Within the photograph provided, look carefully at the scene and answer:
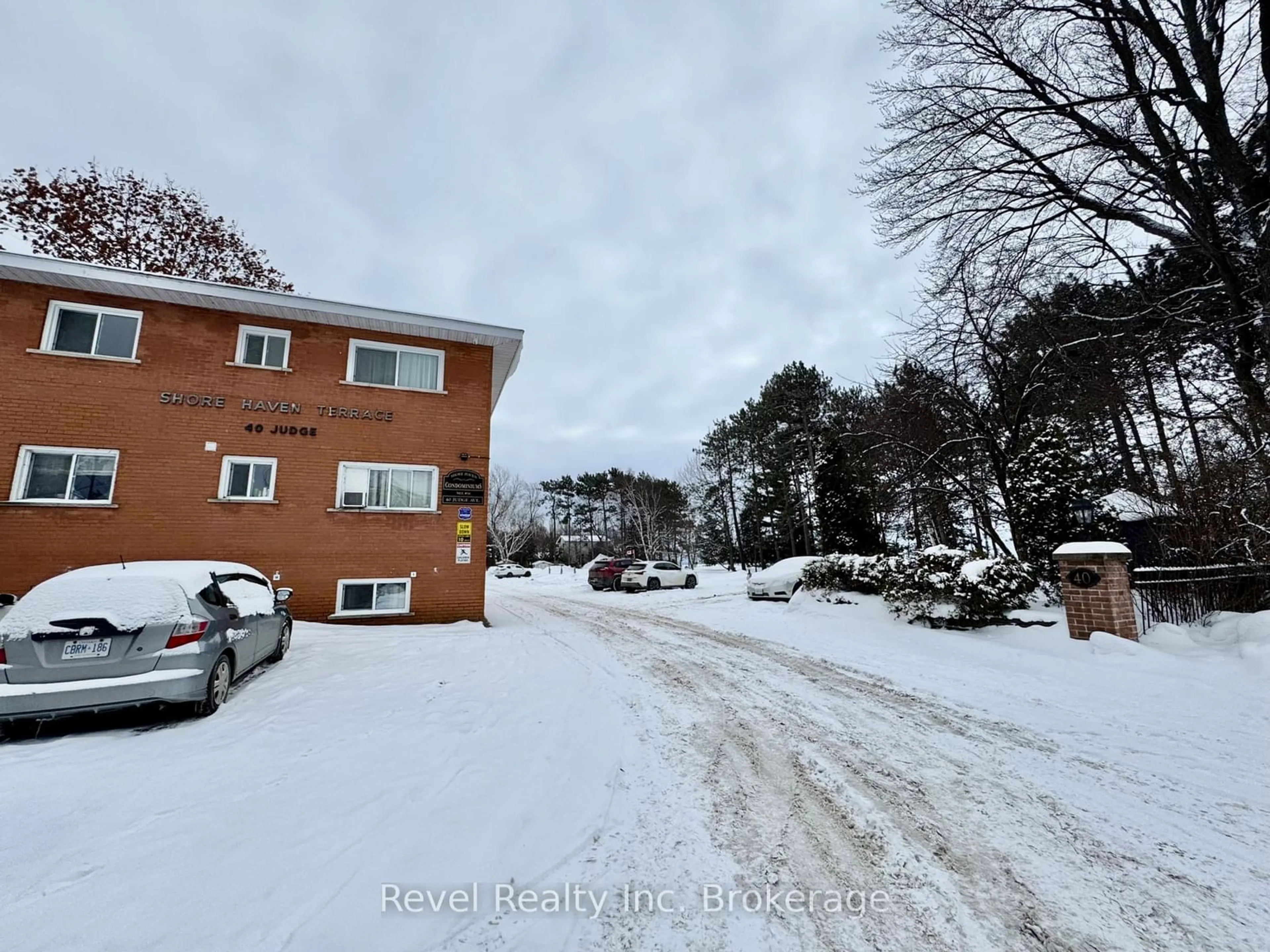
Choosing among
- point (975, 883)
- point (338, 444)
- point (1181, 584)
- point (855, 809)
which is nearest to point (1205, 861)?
point (975, 883)

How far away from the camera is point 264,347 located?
11.4 m

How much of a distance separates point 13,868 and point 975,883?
4862 millimetres

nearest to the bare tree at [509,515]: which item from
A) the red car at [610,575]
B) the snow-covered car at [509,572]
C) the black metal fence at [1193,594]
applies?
the snow-covered car at [509,572]

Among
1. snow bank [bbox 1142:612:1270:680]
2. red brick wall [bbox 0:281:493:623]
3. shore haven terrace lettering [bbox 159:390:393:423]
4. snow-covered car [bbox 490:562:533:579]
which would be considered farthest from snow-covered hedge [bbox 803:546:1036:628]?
snow-covered car [bbox 490:562:533:579]

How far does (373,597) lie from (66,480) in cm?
617

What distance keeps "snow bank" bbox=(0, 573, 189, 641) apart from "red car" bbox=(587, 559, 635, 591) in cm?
1917

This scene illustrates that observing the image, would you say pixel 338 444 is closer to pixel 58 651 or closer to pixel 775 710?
pixel 58 651

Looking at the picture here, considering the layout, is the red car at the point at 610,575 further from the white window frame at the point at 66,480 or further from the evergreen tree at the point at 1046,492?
the white window frame at the point at 66,480

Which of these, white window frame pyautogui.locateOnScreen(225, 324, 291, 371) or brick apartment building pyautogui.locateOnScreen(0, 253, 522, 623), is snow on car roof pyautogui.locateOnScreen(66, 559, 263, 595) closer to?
brick apartment building pyautogui.locateOnScreen(0, 253, 522, 623)

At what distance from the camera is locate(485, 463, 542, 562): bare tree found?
4566 cm

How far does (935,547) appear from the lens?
1042 cm

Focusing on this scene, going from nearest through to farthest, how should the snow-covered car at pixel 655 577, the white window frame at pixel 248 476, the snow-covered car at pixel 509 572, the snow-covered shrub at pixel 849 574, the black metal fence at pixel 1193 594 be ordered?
1. the black metal fence at pixel 1193 594
2. the white window frame at pixel 248 476
3. the snow-covered shrub at pixel 849 574
4. the snow-covered car at pixel 655 577
5. the snow-covered car at pixel 509 572

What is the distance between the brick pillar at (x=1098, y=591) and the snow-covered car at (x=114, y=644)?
11083 millimetres

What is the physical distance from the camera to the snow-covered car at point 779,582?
49.2 ft
